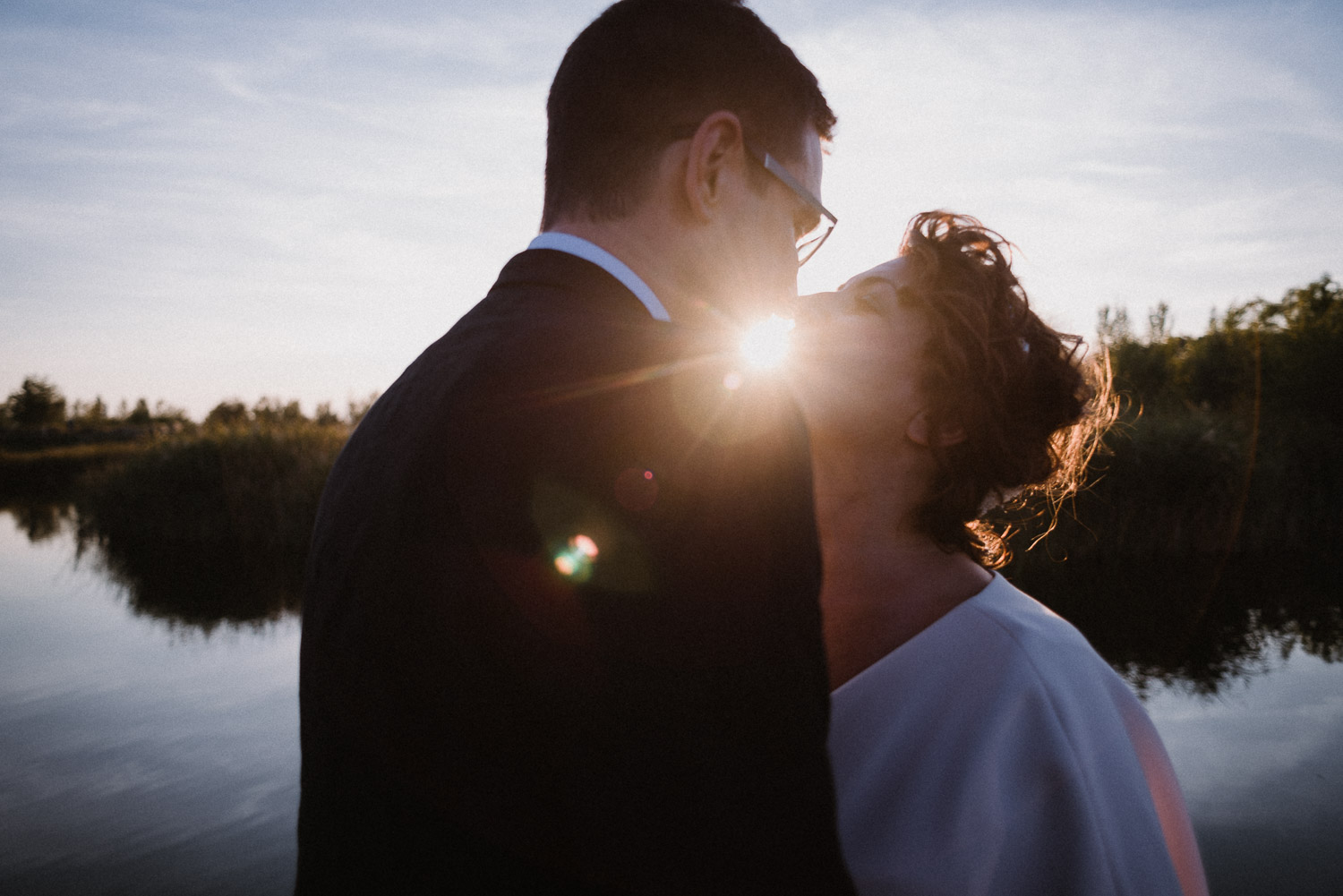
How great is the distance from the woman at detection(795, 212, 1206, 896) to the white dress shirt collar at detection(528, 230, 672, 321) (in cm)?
162

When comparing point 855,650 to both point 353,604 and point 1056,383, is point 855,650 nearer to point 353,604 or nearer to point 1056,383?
point 1056,383

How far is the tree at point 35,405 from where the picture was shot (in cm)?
5419

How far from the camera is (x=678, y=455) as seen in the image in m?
→ 0.84

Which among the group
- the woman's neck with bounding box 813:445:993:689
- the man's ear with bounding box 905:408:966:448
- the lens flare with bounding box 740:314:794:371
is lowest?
the woman's neck with bounding box 813:445:993:689

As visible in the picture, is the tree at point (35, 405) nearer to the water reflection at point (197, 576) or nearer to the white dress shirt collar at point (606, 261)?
the water reflection at point (197, 576)

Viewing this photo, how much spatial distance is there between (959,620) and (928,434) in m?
0.75

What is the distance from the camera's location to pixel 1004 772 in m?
2.03

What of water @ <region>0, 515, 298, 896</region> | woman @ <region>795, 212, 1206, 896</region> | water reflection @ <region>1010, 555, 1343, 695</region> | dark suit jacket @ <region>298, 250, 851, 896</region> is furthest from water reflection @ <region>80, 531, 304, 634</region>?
water reflection @ <region>1010, 555, 1343, 695</region>

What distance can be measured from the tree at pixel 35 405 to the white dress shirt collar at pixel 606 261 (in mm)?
68574

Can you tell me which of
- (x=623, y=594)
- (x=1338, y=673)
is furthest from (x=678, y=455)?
(x=1338, y=673)

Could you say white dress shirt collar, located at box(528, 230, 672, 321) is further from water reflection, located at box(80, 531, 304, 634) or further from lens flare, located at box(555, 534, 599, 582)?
water reflection, located at box(80, 531, 304, 634)

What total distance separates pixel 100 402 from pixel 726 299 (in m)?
79.7

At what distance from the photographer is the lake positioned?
4961 millimetres

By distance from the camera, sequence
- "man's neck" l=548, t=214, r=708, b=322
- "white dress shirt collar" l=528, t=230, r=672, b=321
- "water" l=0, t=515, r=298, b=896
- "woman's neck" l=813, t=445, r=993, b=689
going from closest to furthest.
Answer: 1. "white dress shirt collar" l=528, t=230, r=672, b=321
2. "man's neck" l=548, t=214, r=708, b=322
3. "woman's neck" l=813, t=445, r=993, b=689
4. "water" l=0, t=515, r=298, b=896
